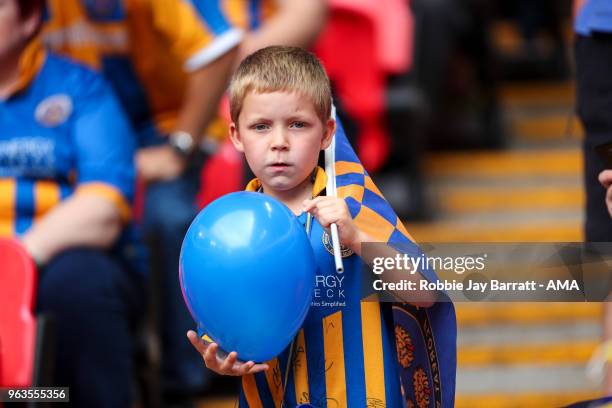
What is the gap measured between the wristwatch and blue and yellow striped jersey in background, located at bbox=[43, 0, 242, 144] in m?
0.20

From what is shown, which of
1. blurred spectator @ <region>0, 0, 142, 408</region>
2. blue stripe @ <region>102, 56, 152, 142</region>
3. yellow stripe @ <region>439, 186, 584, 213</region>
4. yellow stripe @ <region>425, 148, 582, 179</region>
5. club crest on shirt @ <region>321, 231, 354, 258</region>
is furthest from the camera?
yellow stripe @ <region>425, 148, 582, 179</region>

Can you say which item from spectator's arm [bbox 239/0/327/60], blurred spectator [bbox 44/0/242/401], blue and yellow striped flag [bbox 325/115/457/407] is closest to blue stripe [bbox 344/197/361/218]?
blue and yellow striped flag [bbox 325/115/457/407]

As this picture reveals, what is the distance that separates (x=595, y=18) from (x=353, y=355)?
0.95 meters

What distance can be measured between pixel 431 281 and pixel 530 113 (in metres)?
4.21

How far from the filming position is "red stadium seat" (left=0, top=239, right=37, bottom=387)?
8.96 feet

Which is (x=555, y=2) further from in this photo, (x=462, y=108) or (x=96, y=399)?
(x=96, y=399)

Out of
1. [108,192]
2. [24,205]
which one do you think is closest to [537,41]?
[108,192]

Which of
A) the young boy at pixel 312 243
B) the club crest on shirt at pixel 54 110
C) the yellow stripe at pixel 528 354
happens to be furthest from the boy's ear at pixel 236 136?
the yellow stripe at pixel 528 354

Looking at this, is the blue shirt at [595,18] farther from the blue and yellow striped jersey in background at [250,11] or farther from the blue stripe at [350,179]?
the blue and yellow striped jersey in background at [250,11]

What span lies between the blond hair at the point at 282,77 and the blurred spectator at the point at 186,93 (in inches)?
65.1

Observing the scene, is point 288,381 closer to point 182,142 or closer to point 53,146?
point 53,146

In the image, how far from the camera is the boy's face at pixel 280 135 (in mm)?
1890

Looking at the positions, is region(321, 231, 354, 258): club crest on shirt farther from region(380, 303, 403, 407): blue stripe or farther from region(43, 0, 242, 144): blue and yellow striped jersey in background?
region(43, 0, 242, 144): blue and yellow striped jersey in background

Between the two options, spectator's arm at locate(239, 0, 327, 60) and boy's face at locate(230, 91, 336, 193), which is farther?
spectator's arm at locate(239, 0, 327, 60)
